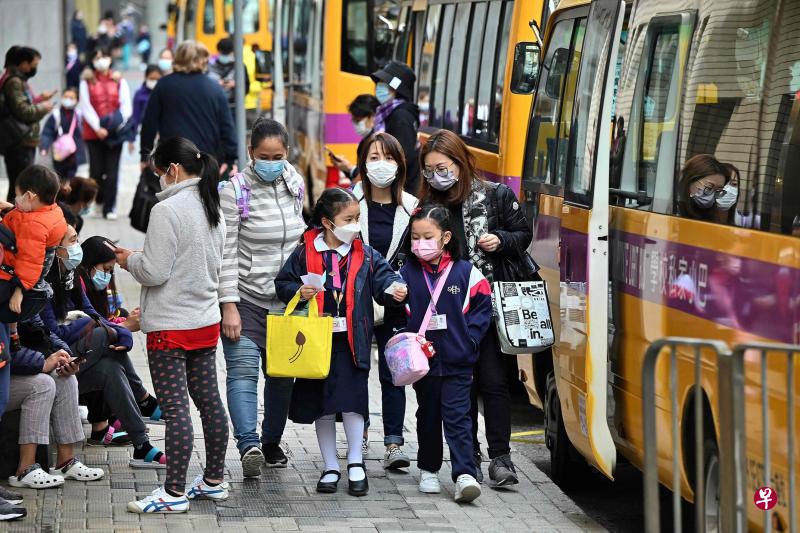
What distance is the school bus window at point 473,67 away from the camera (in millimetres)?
12414

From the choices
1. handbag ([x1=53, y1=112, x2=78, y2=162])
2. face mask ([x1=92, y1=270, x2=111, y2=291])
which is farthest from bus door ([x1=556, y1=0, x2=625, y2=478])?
handbag ([x1=53, y1=112, x2=78, y2=162])

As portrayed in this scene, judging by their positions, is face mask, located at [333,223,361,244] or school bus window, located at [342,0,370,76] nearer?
face mask, located at [333,223,361,244]

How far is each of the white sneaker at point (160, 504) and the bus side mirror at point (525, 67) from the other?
4.46m

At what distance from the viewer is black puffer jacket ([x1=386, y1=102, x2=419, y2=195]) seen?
12.0 metres

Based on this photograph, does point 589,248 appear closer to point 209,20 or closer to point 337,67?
point 337,67

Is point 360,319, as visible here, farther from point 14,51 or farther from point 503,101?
point 14,51

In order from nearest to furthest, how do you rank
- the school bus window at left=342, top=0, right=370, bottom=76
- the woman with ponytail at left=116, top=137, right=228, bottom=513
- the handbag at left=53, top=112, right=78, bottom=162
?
the woman with ponytail at left=116, top=137, right=228, bottom=513
the handbag at left=53, top=112, right=78, bottom=162
the school bus window at left=342, top=0, right=370, bottom=76

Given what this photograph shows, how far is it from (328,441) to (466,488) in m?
0.70

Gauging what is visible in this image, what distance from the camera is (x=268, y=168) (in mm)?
7488

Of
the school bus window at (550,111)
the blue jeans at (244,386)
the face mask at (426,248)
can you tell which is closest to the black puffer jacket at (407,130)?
the school bus window at (550,111)

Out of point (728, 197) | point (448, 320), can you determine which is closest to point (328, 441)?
point (448, 320)

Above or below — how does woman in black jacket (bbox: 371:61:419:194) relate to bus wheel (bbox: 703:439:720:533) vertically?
above

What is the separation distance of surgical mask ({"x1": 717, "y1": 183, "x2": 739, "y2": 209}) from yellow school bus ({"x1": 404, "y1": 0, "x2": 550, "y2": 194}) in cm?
460

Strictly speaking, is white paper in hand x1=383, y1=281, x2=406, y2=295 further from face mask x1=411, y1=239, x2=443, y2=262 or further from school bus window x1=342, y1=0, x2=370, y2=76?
school bus window x1=342, y1=0, x2=370, y2=76
